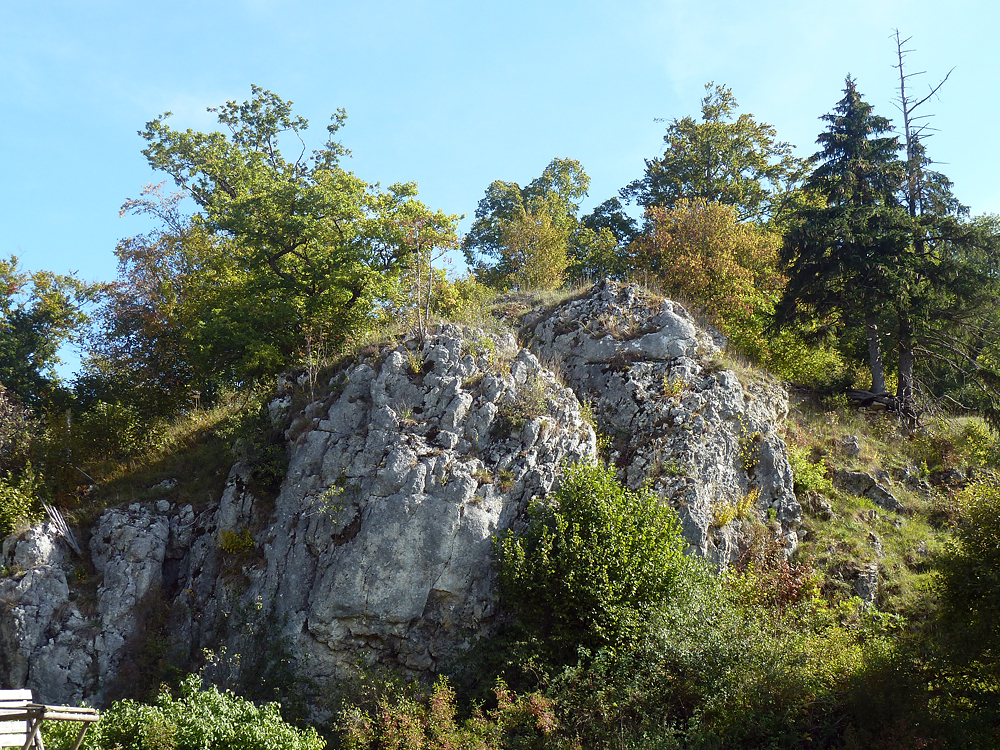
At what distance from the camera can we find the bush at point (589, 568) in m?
11.6

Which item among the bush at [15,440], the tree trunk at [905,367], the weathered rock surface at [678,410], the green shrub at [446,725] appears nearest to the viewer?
the green shrub at [446,725]

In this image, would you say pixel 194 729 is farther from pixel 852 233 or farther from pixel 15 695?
pixel 852 233

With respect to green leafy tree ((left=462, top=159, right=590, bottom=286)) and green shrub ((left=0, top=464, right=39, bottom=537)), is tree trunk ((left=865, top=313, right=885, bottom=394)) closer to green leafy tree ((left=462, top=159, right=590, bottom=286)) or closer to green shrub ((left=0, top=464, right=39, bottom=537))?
green leafy tree ((left=462, top=159, right=590, bottom=286))

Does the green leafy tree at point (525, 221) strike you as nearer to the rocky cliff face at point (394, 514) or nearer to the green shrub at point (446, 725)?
the rocky cliff face at point (394, 514)

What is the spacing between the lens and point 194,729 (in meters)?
9.18

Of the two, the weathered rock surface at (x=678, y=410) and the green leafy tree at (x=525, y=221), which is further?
the green leafy tree at (x=525, y=221)

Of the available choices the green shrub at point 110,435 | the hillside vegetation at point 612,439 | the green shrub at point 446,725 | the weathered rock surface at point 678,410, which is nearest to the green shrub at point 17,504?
the hillside vegetation at point 612,439

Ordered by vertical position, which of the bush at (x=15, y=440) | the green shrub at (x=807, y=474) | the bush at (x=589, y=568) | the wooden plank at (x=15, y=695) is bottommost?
the wooden plank at (x=15, y=695)

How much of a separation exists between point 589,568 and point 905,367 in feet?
45.6

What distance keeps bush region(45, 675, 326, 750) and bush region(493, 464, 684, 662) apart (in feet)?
12.8

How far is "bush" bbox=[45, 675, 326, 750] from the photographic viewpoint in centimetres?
916

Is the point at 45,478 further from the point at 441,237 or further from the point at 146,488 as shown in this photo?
the point at 441,237

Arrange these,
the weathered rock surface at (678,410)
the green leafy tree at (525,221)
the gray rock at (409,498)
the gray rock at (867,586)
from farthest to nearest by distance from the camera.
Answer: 1. the green leafy tree at (525,221)
2. the weathered rock surface at (678,410)
3. the gray rock at (867,586)
4. the gray rock at (409,498)

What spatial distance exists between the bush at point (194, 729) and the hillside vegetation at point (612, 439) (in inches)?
1.8
